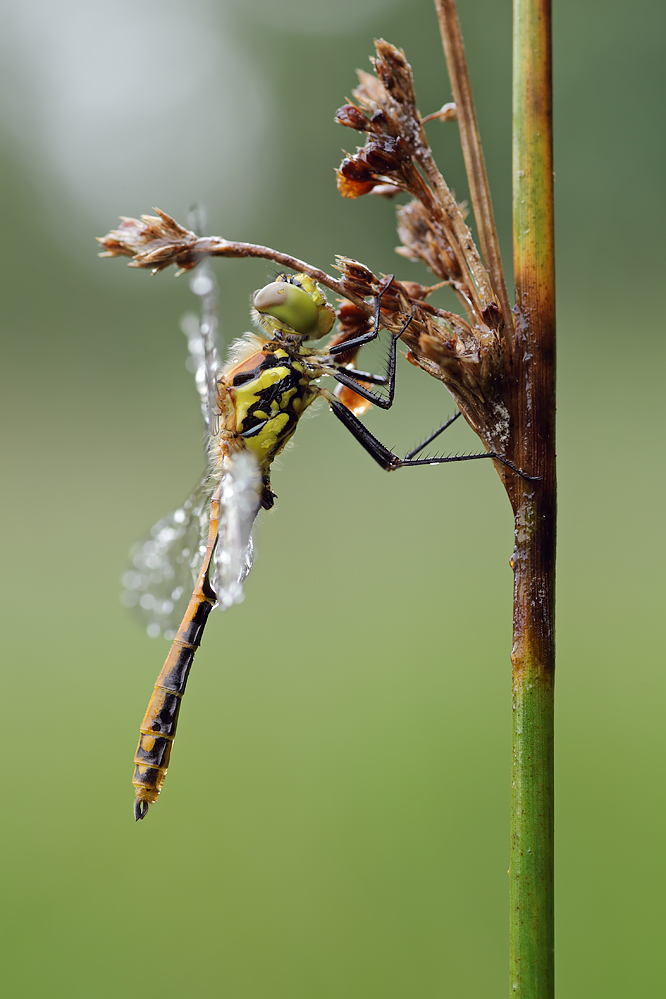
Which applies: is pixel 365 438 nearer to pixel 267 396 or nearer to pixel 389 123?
pixel 267 396

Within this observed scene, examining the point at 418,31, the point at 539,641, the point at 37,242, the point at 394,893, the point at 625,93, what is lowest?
the point at 394,893

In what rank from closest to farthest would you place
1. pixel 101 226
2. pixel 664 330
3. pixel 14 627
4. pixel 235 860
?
pixel 235 860 → pixel 664 330 → pixel 14 627 → pixel 101 226

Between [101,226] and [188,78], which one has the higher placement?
[188,78]

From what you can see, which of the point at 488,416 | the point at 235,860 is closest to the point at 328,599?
the point at 235,860

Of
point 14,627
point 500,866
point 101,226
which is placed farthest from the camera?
point 101,226

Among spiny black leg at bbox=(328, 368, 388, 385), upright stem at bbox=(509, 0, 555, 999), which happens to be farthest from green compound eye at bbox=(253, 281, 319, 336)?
upright stem at bbox=(509, 0, 555, 999)

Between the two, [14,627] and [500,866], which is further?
[14,627]

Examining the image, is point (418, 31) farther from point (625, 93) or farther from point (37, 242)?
point (37, 242)
